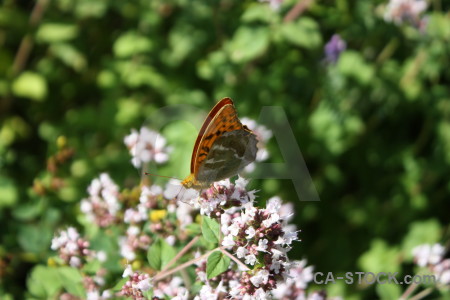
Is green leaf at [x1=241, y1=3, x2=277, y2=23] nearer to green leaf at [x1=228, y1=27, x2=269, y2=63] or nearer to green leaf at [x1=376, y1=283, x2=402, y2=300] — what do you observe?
green leaf at [x1=228, y1=27, x2=269, y2=63]

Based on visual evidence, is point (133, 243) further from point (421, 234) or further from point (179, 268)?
point (421, 234)

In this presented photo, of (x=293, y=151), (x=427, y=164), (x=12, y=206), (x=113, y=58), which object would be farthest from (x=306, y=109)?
(x=12, y=206)

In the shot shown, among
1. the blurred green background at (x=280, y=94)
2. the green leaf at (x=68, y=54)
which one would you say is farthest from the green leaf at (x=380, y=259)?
the green leaf at (x=68, y=54)

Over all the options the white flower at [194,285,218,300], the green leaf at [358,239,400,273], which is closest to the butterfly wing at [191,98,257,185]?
the white flower at [194,285,218,300]

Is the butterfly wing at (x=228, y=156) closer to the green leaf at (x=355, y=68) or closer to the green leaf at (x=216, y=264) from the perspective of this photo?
the green leaf at (x=216, y=264)

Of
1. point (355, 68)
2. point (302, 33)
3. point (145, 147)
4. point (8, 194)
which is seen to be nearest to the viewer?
point (145, 147)

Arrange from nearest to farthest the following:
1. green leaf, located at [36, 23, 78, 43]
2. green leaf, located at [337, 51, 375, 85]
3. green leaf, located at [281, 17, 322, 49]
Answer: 1. green leaf, located at [281, 17, 322, 49]
2. green leaf, located at [337, 51, 375, 85]
3. green leaf, located at [36, 23, 78, 43]

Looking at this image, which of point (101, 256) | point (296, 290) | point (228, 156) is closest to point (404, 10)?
point (228, 156)
